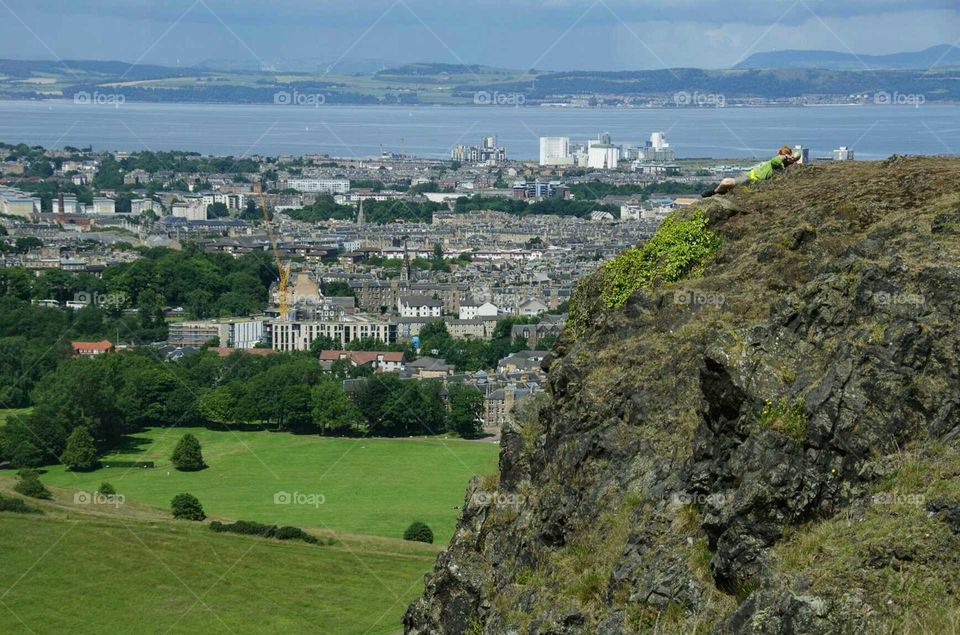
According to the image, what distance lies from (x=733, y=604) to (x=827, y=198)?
16.0 ft

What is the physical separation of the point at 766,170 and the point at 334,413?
139 feet

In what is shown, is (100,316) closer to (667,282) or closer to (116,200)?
(667,282)

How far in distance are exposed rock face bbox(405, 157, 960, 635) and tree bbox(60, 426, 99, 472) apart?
37.2 meters

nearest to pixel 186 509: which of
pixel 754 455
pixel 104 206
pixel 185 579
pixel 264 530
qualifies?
pixel 264 530

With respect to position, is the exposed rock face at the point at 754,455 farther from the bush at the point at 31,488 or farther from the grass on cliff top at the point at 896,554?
the bush at the point at 31,488

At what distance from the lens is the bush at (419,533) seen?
34.4 metres

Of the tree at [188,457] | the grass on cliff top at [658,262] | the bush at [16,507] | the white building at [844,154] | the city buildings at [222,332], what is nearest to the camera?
the grass on cliff top at [658,262]

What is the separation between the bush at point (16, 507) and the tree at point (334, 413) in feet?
65.0

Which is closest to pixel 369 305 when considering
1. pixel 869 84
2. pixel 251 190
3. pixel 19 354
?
pixel 19 354

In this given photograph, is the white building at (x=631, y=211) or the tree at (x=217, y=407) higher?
the white building at (x=631, y=211)

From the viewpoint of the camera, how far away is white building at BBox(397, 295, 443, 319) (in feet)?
299

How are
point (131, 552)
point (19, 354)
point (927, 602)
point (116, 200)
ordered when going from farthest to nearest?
point (116, 200)
point (19, 354)
point (131, 552)
point (927, 602)

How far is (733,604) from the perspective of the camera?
26.0 feet

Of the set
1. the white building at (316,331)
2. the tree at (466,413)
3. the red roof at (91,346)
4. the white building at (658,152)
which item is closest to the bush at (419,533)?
the tree at (466,413)
